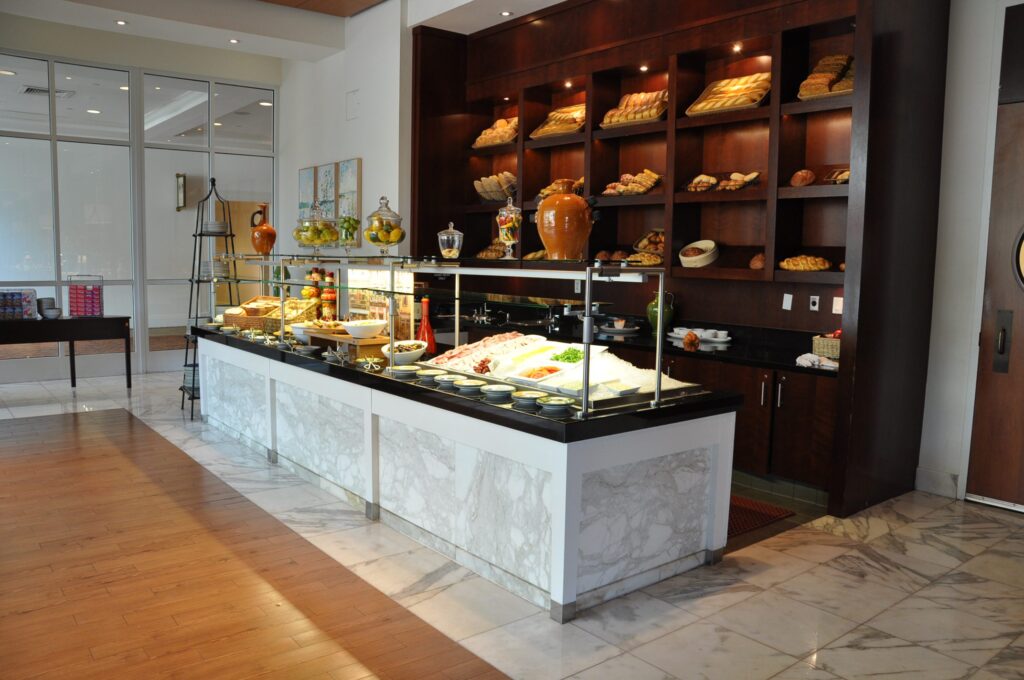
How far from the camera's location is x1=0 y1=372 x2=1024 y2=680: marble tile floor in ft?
9.35

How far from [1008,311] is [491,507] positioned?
338cm

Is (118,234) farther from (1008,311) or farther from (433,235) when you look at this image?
(1008,311)

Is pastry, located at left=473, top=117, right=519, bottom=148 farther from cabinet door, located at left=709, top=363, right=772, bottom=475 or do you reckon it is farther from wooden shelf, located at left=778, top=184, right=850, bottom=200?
cabinet door, located at left=709, top=363, right=772, bottom=475

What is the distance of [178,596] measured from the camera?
10.9ft

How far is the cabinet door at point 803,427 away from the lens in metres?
4.61

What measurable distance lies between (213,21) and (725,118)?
5040mm

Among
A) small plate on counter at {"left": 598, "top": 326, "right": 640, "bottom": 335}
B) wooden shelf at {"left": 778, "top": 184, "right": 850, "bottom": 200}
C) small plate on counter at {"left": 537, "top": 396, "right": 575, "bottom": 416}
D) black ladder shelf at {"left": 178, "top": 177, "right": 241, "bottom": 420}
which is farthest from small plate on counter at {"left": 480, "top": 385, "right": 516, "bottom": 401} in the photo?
black ladder shelf at {"left": 178, "top": 177, "right": 241, "bottom": 420}

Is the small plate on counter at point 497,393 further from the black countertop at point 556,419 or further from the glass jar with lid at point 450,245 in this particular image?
the glass jar with lid at point 450,245

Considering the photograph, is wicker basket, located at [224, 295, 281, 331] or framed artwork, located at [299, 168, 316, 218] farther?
framed artwork, located at [299, 168, 316, 218]

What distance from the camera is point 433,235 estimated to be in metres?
7.48

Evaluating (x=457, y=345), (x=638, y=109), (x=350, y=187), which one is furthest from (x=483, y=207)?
(x=457, y=345)

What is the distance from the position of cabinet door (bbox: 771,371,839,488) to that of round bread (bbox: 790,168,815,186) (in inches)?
47.1

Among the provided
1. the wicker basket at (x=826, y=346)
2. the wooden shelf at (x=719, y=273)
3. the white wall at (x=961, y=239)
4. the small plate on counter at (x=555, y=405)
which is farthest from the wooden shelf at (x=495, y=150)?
the small plate on counter at (x=555, y=405)

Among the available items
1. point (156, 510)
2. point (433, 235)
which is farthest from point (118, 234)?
point (156, 510)
